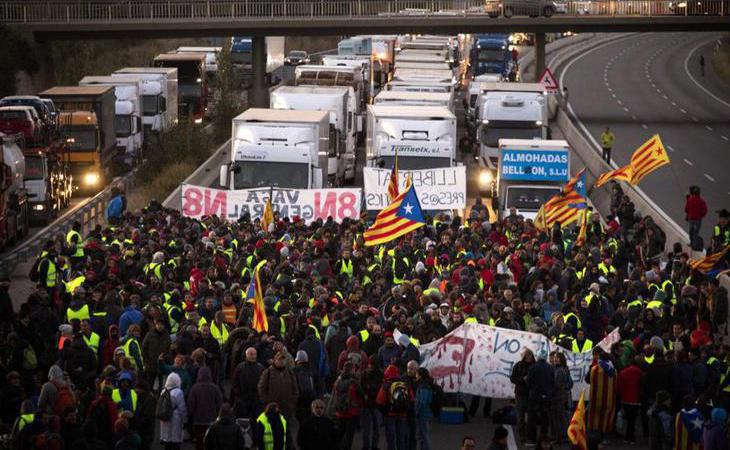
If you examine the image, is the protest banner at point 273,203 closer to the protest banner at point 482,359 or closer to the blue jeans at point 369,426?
the protest banner at point 482,359

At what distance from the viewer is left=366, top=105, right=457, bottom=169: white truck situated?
4119 centimetres

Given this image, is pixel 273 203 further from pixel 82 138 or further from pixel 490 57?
pixel 490 57

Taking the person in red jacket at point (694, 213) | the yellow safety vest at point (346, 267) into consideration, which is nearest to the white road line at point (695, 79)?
the person in red jacket at point (694, 213)

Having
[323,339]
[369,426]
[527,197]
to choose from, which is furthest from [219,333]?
[527,197]

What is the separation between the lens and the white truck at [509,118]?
4834cm

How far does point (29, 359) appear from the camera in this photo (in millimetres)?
20484

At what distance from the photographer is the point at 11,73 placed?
228 ft

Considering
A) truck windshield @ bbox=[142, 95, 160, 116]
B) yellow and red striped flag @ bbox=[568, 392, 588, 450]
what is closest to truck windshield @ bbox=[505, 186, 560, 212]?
truck windshield @ bbox=[142, 95, 160, 116]

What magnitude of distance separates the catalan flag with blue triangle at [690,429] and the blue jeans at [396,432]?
9.82 ft

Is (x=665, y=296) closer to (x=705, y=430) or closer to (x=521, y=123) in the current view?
(x=705, y=430)

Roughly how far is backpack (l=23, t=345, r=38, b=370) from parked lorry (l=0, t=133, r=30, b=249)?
17.9m

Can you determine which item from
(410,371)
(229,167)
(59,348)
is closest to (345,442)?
(410,371)

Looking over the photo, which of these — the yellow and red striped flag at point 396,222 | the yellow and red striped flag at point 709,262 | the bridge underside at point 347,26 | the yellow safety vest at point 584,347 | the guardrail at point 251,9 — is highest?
the guardrail at point 251,9

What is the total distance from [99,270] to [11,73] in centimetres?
4541
